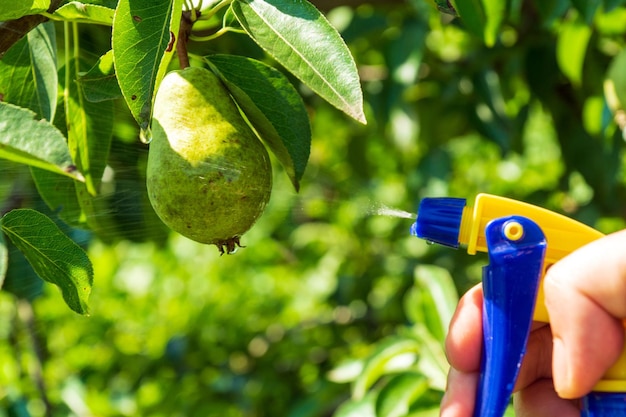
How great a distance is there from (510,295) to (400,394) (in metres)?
0.64

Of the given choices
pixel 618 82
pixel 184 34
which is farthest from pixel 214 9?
pixel 618 82

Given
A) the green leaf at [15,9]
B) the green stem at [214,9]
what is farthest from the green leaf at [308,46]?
the green leaf at [15,9]

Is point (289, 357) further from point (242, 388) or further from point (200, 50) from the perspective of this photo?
point (200, 50)

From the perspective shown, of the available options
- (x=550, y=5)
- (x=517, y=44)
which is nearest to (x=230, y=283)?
(x=517, y=44)

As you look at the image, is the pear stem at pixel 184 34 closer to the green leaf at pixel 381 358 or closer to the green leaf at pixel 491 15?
the green leaf at pixel 491 15

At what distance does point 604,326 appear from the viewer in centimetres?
62

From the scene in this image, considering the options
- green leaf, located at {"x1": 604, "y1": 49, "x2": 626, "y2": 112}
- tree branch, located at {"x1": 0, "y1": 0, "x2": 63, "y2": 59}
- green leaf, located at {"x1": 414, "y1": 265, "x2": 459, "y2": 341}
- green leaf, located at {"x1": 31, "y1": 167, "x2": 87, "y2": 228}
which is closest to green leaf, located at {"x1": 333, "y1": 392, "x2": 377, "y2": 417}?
green leaf, located at {"x1": 414, "y1": 265, "x2": 459, "y2": 341}

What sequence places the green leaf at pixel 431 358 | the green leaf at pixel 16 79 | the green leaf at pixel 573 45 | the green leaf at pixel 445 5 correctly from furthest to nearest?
the green leaf at pixel 573 45 → the green leaf at pixel 431 358 → the green leaf at pixel 16 79 → the green leaf at pixel 445 5

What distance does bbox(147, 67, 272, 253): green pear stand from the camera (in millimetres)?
771

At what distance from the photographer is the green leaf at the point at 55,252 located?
760 mm

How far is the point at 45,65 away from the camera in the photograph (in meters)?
0.91

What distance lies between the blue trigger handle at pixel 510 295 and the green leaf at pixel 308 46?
5.7 inches

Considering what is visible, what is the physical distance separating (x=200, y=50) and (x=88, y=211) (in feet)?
1.56

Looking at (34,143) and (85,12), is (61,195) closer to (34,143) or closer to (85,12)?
(85,12)
